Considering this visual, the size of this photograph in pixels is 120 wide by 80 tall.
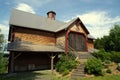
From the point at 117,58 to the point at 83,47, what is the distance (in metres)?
5.86

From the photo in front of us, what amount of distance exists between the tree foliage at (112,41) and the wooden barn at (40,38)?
18.8 m

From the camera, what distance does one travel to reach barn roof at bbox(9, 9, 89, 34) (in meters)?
21.8

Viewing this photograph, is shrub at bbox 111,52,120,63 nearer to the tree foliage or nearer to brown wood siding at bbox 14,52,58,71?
brown wood siding at bbox 14,52,58,71

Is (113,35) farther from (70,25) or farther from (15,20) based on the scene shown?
(15,20)

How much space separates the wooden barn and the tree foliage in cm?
1876

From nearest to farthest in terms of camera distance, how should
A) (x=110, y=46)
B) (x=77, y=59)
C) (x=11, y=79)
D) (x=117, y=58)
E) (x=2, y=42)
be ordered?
(x=2, y=42), (x=11, y=79), (x=77, y=59), (x=117, y=58), (x=110, y=46)

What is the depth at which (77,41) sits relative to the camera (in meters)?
23.6

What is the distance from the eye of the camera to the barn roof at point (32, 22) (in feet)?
71.5

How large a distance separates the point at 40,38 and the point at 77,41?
A: 6.22 meters

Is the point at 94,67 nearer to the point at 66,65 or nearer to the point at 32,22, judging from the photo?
the point at 66,65

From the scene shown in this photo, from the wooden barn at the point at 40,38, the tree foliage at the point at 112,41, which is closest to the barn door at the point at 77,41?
the wooden barn at the point at 40,38

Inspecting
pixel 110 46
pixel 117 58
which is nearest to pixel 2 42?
pixel 117 58

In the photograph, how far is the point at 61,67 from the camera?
695 inches

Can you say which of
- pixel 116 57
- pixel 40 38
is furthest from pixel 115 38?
pixel 40 38
